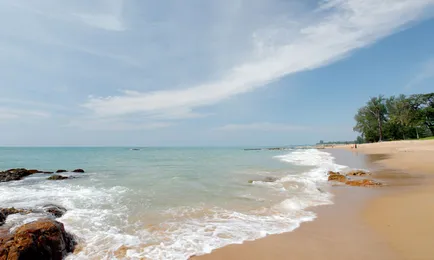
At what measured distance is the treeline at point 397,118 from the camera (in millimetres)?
57250

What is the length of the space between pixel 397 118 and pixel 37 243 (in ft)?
251

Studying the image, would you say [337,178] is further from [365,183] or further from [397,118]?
[397,118]

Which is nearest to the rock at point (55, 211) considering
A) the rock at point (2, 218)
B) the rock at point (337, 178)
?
the rock at point (2, 218)

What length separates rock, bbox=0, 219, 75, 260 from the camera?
410 cm

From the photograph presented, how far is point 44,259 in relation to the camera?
4.37 m

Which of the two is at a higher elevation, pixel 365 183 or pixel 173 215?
pixel 365 183

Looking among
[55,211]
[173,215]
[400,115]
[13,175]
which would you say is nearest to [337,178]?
[173,215]

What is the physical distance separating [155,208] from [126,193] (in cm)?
354

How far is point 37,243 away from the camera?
4383 mm

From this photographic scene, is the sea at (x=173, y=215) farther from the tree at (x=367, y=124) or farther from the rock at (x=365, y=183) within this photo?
the tree at (x=367, y=124)

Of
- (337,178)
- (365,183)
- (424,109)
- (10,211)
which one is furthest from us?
(424,109)

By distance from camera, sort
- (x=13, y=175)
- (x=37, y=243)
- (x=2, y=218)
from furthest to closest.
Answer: (x=13, y=175), (x=2, y=218), (x=37, y=243)

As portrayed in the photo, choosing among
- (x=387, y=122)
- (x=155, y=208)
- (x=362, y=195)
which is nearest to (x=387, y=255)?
(x=362, y=195)

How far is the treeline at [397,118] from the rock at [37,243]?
237 ft
